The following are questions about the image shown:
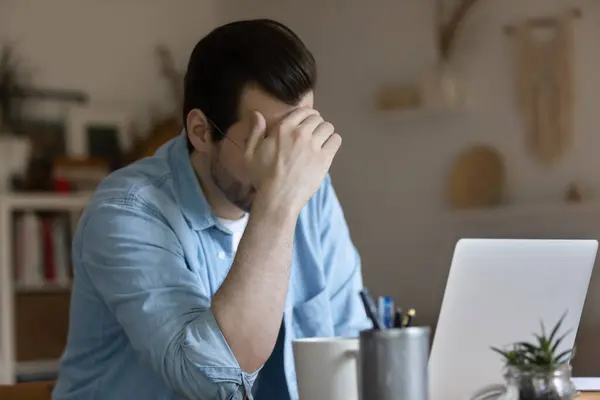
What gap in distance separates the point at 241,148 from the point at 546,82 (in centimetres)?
188

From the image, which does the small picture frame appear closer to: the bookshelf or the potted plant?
the bookshelf

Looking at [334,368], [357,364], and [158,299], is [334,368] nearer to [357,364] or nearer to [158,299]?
[357,364]

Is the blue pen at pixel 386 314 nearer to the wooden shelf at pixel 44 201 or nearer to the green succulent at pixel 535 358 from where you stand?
the green succulent at pixel 535 358

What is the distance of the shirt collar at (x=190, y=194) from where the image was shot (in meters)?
1.27

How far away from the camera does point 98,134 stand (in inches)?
142

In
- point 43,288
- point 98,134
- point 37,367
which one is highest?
point 98,134

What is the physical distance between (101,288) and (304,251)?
35cm

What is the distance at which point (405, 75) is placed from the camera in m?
3.23

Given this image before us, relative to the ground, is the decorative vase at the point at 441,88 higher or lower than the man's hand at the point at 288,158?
higher

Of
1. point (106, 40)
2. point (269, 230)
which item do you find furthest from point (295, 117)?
point (106, 40)

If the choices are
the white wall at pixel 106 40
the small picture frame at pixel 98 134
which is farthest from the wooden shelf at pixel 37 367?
the white wall at pixel 106 40

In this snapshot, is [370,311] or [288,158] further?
[288,158]

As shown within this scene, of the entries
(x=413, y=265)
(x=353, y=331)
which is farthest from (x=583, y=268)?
(x=413, y=265)

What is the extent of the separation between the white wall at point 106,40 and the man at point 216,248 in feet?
7.88
